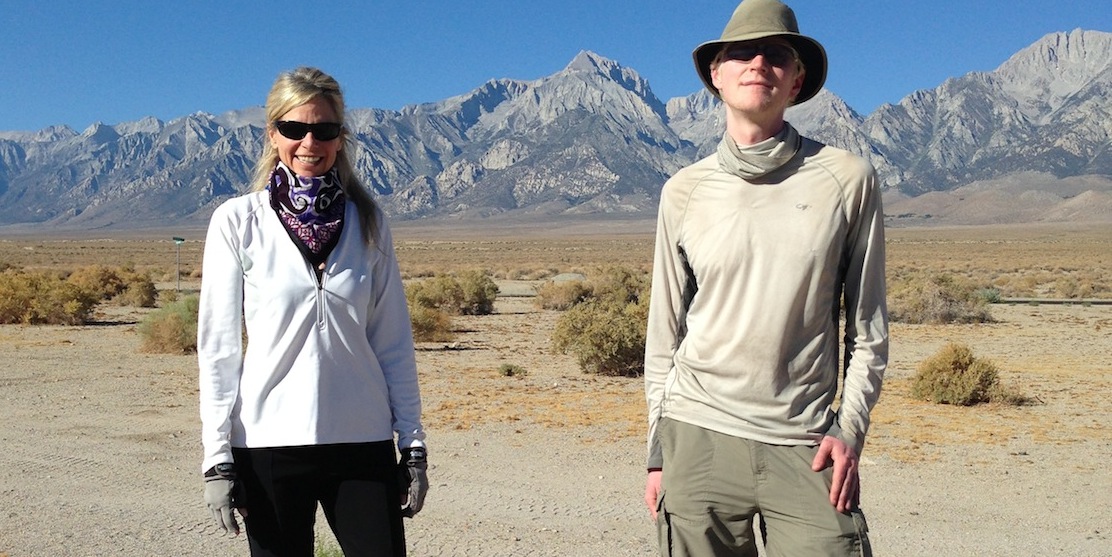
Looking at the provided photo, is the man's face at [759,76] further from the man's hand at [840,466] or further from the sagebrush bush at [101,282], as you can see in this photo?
the sagebrush bush at [101,282]

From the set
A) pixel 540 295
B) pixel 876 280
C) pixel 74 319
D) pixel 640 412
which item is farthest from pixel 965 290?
pixel 876 280

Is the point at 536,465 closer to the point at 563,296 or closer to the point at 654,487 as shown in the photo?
the point at 654,487

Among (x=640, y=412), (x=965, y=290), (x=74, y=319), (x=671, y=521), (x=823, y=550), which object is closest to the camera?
(x=823, y=550)

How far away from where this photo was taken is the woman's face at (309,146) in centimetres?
311

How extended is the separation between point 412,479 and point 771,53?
1.62 meters

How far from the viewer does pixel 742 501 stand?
2.82 m

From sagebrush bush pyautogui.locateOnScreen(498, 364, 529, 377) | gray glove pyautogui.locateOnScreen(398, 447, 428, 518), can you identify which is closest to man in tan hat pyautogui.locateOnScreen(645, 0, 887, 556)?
gray glove pyautogui.locateOnScreen(398, 447, 428, 518)

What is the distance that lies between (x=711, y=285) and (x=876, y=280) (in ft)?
1.41

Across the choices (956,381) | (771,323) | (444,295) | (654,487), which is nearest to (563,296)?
(444,295)

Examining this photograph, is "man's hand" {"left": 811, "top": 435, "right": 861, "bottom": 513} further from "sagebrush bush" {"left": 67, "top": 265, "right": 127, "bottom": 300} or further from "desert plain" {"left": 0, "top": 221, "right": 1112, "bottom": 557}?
"sagebrush bush" {"left": 67, "top": 265, "right": 127, "bottom": 300}

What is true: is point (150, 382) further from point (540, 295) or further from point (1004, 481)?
point (540, 295)

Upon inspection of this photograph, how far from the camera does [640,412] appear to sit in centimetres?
1188

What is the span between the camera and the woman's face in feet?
10.2

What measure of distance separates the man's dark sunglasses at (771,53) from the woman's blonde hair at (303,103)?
1186 millimetres
